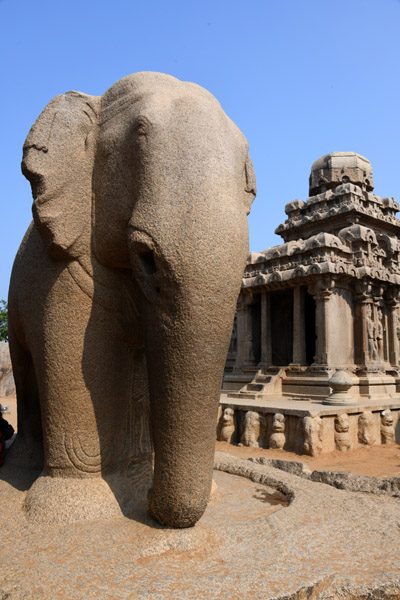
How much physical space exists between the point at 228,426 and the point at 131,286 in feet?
27.7

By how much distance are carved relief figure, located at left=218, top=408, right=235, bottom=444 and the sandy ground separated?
0.80ft

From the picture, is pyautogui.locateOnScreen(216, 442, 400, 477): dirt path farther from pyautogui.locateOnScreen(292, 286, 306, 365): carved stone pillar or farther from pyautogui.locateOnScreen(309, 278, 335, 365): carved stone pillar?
pyautogui.locateOnScreen(292, 286, 306, 365): carved stone pillar

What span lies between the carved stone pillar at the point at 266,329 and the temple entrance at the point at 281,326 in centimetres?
80

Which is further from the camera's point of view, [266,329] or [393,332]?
[393,332]

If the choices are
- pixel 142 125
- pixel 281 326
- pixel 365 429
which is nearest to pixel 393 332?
pixel 281 326

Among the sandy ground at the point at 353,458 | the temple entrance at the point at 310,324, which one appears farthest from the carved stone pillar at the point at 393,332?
the sandy ground at the point at 353,458

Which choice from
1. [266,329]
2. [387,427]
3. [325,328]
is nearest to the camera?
[387,427]

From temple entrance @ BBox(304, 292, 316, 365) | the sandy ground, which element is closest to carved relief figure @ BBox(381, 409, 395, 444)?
the sandy ground

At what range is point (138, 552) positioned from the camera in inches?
88.4

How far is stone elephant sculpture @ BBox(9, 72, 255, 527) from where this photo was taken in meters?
2.31

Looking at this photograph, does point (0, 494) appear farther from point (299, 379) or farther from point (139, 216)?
point (299, 379)

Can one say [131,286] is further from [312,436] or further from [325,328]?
[325,328]

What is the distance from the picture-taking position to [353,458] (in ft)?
30.7

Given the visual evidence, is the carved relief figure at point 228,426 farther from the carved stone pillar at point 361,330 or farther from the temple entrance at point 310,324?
the temple entrance at point 310,324
